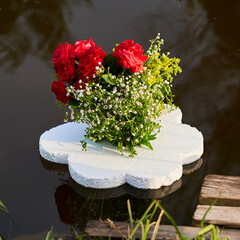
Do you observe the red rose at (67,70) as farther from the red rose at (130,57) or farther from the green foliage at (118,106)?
the red rose at (130,57)

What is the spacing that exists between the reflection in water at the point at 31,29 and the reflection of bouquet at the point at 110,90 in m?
1.45

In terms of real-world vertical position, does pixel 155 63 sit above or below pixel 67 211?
above

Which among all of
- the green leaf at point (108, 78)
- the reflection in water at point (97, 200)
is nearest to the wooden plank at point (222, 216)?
the reflection in water at point (97, 200)

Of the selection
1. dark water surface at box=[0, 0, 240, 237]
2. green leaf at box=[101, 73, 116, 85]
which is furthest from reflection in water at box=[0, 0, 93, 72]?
green leaf at box=[101, 73, 116, 85]

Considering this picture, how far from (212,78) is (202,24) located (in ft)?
3.42

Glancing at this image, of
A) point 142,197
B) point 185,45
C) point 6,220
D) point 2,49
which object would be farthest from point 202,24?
point 6,220

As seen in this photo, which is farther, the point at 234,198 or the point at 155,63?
the point at 155,63

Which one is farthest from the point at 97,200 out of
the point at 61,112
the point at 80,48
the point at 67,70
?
the point at 61,112

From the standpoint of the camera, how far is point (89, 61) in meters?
2.99

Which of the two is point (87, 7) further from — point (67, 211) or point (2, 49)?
point (67, 211)

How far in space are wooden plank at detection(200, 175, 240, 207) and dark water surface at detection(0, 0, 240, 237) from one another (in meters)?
0.21

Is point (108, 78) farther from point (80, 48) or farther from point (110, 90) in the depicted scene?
point (80, 48)

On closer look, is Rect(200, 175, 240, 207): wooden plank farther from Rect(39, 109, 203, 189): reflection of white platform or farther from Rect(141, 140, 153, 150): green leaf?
Rect(141, 140, 153, 150): green leaf

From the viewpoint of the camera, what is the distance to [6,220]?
2.79 metres
